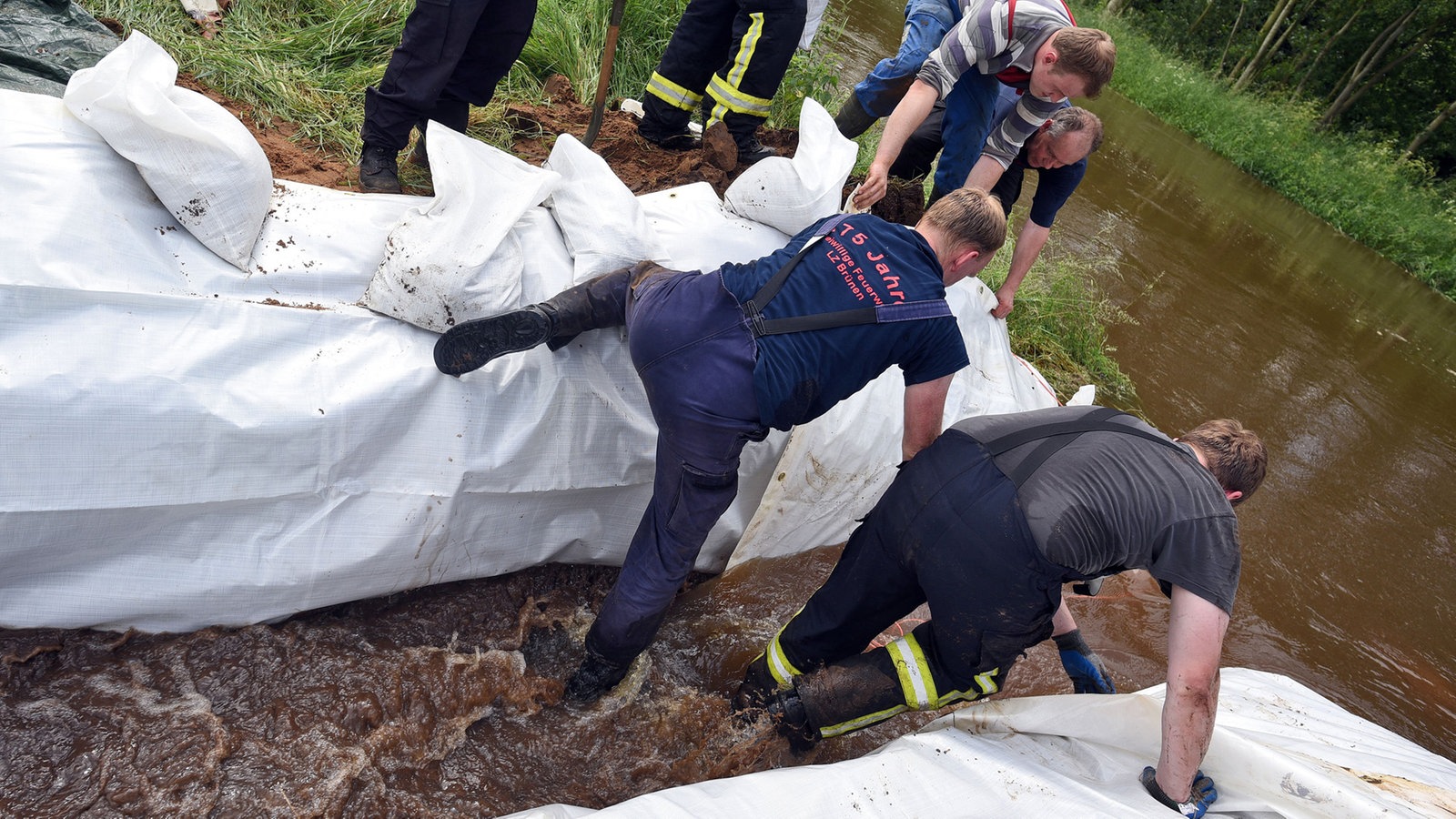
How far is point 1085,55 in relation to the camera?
2.40m

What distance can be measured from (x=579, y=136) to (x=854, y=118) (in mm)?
1192

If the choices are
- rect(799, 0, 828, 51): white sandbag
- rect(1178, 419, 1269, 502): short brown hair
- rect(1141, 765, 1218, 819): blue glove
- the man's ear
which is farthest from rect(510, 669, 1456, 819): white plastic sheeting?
rect(799, 0, 828, 51): white sandbag

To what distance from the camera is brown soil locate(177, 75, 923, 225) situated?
8.97 ft

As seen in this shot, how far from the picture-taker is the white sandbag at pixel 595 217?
211cm

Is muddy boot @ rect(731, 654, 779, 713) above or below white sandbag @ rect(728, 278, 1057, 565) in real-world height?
below

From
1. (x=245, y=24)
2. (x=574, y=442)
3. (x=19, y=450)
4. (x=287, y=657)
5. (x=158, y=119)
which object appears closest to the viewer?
(x=19, y=450)

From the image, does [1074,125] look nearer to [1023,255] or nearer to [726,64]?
[1023,255]

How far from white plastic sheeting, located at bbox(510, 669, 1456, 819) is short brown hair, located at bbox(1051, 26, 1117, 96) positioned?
1721 mm

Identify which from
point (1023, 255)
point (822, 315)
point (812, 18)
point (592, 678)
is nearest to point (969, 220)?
point (822, 315)

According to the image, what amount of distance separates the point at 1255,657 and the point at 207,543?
334 centimetres

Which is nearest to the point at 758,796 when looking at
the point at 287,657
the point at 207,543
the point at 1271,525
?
the point at 287,657

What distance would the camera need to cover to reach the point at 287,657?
5.90ft

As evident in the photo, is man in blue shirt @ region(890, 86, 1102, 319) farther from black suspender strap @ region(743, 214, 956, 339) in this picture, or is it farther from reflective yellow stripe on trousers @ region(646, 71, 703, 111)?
black suspender strap @ region(743, 214, 956, 339)

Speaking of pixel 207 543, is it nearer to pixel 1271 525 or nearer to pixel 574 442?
pixel 574 442
